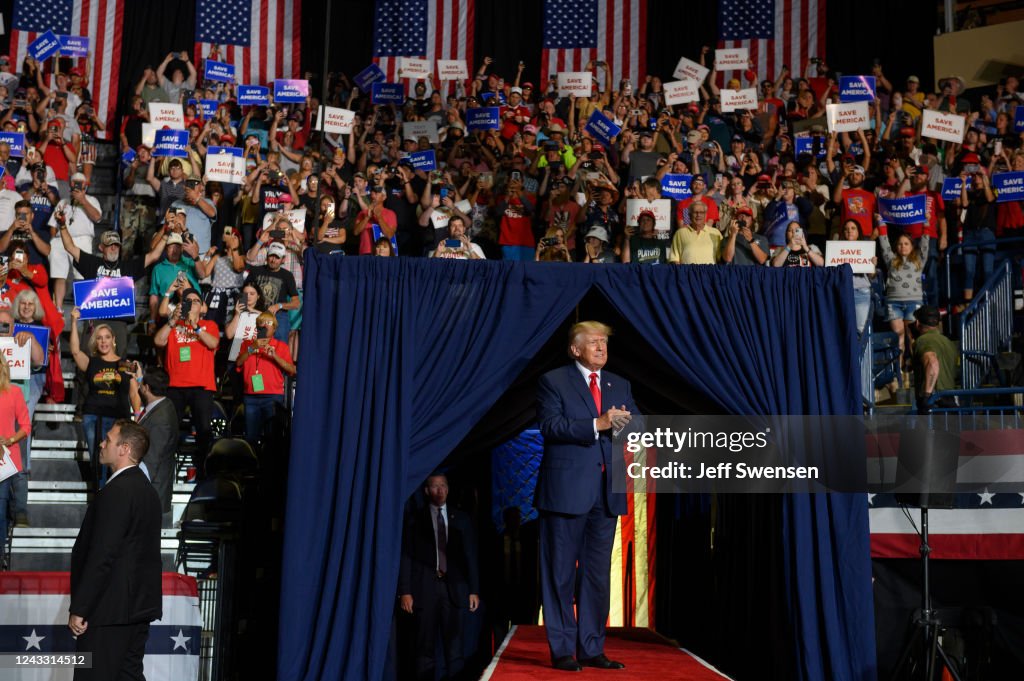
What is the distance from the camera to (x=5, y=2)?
66.7ft

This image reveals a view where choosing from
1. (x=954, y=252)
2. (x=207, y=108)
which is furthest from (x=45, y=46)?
(x=954, y=252)

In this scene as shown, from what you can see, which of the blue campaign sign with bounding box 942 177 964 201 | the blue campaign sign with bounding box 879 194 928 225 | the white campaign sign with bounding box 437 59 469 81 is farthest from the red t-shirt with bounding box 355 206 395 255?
the blue campaign sign with bounding box 942 177 964 201

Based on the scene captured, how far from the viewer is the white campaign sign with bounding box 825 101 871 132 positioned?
15.8 meters

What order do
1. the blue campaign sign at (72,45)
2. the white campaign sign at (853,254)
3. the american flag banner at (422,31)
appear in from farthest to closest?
the american flag banner at (422,31)
the blue campaign sign at (72,45)
the white campaign sign at (853,254)

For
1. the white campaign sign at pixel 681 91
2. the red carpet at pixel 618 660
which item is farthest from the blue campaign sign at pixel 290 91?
the red carpet at pixel 618 660

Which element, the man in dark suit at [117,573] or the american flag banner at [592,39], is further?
the american flag banner at [592,39]

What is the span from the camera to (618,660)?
776 cm

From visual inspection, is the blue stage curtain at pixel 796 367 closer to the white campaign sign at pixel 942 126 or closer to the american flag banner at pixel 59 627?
the american flag banner at pixel 59 627

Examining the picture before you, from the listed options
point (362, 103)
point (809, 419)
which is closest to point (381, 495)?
point (809, 419)

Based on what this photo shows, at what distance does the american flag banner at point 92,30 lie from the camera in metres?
19.7

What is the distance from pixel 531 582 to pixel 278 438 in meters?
2.80

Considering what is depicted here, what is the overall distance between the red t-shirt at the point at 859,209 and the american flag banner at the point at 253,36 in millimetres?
10605

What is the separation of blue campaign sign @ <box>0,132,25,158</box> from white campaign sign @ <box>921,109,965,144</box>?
11.0 meters

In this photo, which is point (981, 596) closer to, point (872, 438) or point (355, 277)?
point (872, 438)
